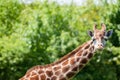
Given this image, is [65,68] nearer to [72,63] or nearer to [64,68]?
[64,68]

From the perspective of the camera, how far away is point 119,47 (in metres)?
21.5

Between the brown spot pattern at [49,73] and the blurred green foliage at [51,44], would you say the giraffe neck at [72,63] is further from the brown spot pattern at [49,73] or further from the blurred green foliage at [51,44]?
the blurred green foliage at [51,44]

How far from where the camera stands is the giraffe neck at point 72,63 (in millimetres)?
11172

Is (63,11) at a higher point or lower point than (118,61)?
higher

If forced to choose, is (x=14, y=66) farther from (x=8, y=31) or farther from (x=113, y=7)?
(x=113, y=7)

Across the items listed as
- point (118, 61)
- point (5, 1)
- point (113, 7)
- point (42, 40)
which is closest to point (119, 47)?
point (118, 61)

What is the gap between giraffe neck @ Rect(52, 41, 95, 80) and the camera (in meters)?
11.2

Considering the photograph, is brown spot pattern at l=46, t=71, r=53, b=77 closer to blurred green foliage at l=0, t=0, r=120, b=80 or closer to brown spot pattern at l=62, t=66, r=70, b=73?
brown spot pattern at l=62, t=66, r=70, b=73

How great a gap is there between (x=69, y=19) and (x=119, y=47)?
2676mm

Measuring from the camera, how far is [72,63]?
11.3 meters

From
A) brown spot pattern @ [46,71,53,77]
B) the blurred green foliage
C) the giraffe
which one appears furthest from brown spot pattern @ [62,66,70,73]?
the blurred green foliage

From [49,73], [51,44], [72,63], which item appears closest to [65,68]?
[72,63]

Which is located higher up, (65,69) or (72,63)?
(72,63)

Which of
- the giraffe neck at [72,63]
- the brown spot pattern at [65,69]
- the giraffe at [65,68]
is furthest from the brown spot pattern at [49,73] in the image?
the brown spot pattern at [65,69]
